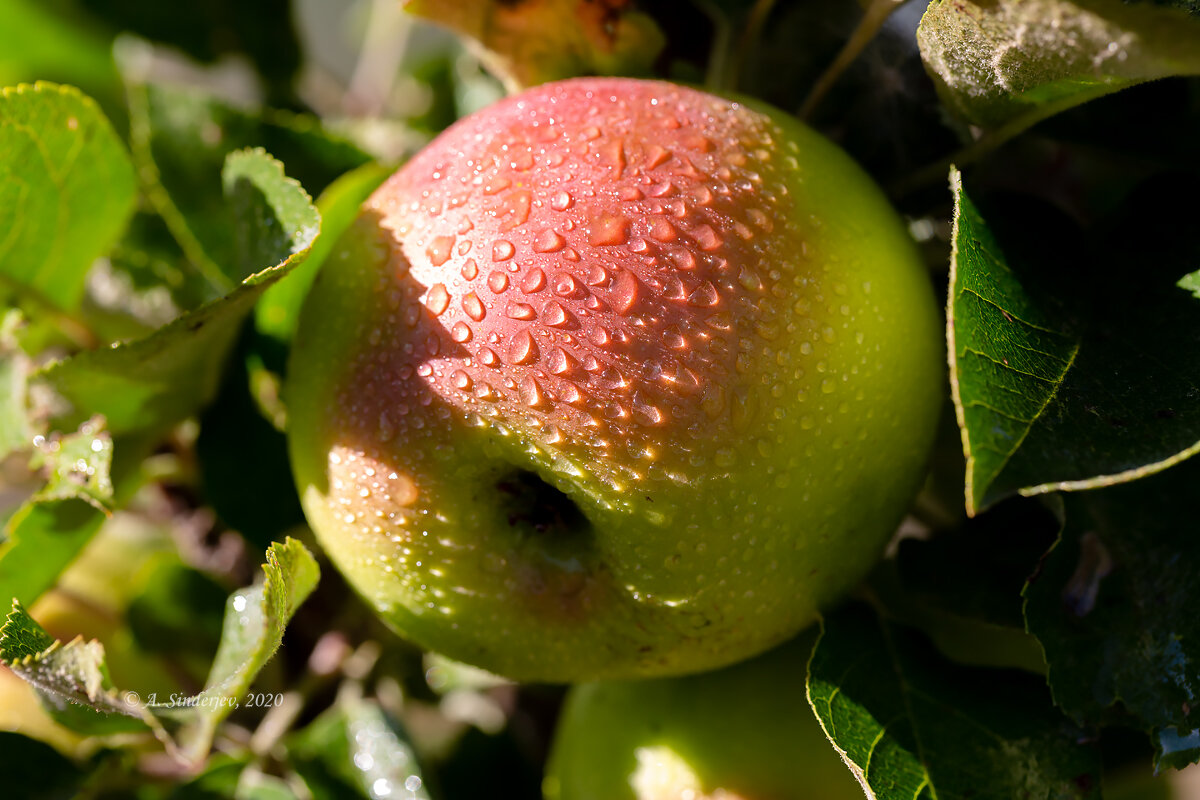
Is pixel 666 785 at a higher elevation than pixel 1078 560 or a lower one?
lower

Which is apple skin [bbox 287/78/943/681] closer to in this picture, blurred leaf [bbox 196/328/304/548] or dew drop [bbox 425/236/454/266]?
dew drop [bbox 425/236/454/266]

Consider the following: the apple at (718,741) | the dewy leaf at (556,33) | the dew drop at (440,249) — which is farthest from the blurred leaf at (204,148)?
the apple at (718,741)

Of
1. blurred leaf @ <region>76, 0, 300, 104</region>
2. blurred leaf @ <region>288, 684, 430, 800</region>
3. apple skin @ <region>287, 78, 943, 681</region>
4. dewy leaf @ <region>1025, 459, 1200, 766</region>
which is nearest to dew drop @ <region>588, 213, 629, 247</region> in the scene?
apple skin @ <region>287, 78, 943, 681</region>

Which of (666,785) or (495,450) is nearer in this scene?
(495,450)

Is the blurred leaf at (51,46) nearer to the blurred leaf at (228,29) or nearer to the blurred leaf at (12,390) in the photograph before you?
the blurred leaf at (228,29)

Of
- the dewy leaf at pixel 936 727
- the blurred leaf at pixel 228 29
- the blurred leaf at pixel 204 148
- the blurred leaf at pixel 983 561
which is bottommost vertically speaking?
the blurred leaf at pixel 228 29

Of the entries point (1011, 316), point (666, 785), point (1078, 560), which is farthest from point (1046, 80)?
point (666, 785)

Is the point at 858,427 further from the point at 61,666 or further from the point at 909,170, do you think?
the point at 61,666
